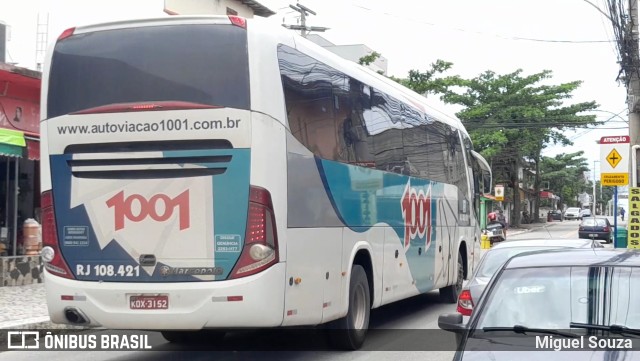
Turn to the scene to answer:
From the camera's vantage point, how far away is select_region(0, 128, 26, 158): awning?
1498 centimetres

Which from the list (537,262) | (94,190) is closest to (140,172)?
(94,190)

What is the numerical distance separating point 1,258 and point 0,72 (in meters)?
3.93

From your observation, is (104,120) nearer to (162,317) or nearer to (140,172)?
(140,172)

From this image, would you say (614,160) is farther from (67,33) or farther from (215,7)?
(215,7)

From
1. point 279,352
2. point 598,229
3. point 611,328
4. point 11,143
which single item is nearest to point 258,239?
point 279,352

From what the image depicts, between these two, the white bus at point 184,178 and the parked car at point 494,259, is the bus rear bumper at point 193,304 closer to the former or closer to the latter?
the white bus at point 184,178

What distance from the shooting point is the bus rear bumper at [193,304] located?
24.2 feet

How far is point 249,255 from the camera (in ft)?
24.4

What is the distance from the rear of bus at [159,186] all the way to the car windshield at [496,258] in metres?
3.04

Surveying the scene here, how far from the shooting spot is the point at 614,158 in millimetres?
18828

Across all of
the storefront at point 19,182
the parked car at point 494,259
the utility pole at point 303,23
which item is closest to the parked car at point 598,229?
the utility pole at point 303,23

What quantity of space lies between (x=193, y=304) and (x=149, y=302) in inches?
18.2

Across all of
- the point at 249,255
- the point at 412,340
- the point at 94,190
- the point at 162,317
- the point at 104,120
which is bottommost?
the point at 412,340

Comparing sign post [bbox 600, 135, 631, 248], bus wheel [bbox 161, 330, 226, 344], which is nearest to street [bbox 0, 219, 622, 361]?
bus wheel [bbox 161, 330, 226, 344]
